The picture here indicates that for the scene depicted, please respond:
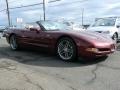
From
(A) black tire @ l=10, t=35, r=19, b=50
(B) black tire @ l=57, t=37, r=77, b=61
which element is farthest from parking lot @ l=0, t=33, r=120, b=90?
(A) black tire @ l=10, t=35, r=19, b=50

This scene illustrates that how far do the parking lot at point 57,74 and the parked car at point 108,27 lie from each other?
434cm

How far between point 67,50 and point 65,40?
0.29 metres

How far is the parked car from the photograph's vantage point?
12.0 m

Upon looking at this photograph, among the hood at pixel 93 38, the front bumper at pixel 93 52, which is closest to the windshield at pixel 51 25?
the hood at pixel 93 38

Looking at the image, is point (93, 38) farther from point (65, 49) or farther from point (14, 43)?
point (14, 43)

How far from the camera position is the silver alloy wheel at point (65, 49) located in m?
7.09

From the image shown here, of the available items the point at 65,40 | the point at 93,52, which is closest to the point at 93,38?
the point at 93,52

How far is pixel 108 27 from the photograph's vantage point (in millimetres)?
12312

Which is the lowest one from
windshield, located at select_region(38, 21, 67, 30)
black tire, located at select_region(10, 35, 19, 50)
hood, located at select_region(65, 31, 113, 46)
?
black tire, located at select_region(10, 35, 19, 50)

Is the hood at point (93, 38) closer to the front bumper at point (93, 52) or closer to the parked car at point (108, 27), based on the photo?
the front bumper at point (93, 52)

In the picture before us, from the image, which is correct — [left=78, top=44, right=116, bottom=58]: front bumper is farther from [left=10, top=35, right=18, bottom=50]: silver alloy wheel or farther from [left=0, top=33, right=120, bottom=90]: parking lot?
[left=10, top=35, right=18, bottom=50]: silver alloy wheel

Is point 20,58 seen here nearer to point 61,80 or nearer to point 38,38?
point 38,38

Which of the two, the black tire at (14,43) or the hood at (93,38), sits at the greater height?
the hood at (93,38)

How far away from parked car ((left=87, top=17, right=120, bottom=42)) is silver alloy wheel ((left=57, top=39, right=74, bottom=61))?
15.8 ft
